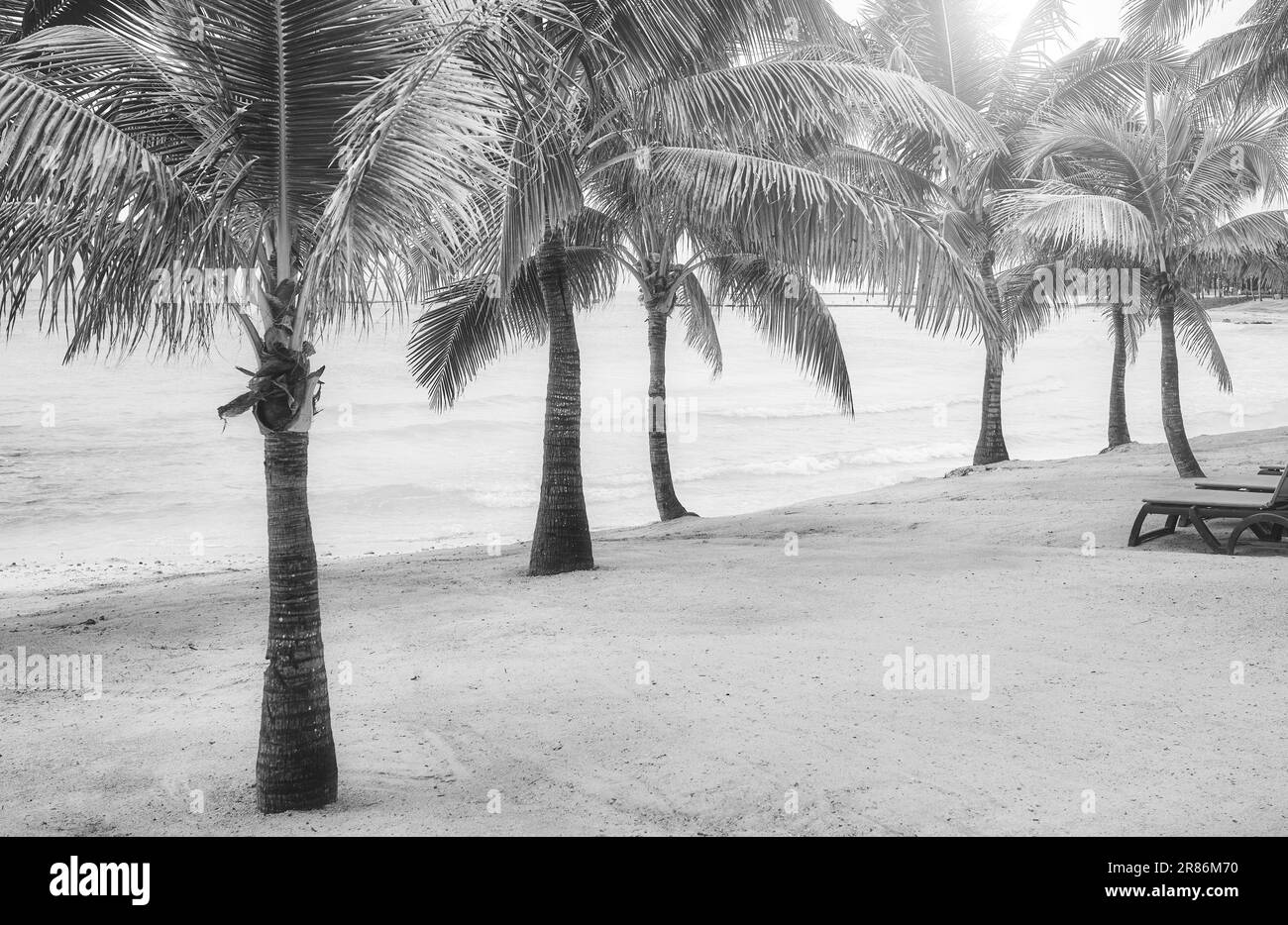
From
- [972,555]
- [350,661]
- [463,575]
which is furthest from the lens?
[463,575]

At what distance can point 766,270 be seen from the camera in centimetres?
1188

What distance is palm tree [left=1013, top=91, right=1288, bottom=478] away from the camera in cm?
1166

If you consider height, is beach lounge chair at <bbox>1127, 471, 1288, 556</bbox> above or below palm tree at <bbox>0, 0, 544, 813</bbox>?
below

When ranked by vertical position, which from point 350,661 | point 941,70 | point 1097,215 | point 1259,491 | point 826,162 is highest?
point 941,70

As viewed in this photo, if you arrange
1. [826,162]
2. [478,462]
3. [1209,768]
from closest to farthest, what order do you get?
[1209,768]
[826,162]
[478,462]

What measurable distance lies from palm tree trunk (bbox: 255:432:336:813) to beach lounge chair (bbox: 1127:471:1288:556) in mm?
7599

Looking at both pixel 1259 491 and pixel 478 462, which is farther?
pixel 478 462

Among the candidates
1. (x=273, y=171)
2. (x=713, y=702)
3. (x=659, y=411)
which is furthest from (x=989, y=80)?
(x=273, y=171)

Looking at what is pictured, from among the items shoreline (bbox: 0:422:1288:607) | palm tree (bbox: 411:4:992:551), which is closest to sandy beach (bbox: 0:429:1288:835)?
palm tree (bbox: 411:4:992:551)

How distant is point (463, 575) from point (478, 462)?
70.8ft

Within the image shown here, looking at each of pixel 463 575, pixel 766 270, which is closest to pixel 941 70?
pixel 766 270

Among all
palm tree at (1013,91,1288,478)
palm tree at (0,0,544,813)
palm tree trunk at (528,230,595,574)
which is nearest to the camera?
palm tree at (0,0,544,813)

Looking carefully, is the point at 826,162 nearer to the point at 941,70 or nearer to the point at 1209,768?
the point at 941,70

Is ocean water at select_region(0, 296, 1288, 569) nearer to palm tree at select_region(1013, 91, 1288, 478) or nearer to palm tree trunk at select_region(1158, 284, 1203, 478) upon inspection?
palm tree at select_region(1013, 91, 1288, 478)
